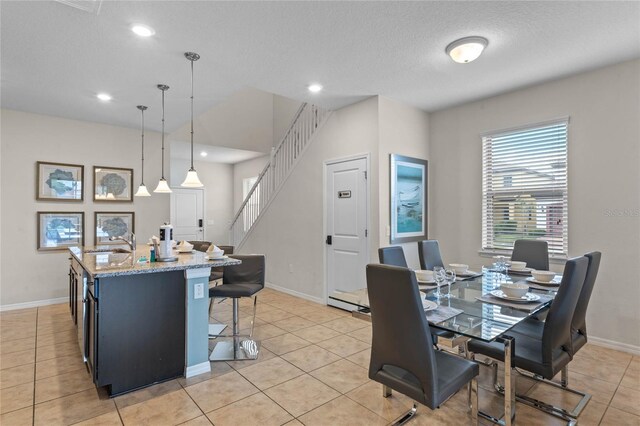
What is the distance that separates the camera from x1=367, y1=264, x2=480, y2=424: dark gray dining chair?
1.70 m

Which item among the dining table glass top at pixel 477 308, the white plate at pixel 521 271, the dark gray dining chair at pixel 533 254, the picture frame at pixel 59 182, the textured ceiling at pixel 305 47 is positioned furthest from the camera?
the picture frame at pixel 59 182

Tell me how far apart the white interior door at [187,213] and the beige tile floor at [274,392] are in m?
5.12

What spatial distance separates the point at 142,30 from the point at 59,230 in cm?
391

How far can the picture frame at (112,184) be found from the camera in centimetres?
549

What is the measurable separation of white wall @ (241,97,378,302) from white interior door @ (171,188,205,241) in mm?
3337

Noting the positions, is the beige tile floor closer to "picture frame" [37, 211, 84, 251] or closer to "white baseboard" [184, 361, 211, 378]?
"white baseboard" [184, 361, 211, 378]

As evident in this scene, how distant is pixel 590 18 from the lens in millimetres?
2588

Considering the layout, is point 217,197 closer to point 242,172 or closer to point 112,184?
point 242,172

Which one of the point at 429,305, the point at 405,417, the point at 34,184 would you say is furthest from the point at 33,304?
the point at 429,305

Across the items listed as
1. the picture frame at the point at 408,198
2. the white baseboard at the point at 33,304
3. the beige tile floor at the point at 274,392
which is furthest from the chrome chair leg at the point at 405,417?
the white baseboard at the point at 33,304

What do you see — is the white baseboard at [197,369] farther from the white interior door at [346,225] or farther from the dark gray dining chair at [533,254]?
the dark gray dining chair at [533,254]

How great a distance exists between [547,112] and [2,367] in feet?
19.6

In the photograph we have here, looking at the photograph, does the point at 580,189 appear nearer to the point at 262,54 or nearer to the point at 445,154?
the point at 445,154

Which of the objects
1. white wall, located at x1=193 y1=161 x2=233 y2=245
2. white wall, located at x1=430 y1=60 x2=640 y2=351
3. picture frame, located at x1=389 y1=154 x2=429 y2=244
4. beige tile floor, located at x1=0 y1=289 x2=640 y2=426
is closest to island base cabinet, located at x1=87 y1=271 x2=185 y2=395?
beige tile floor, located at x1=0 y1=289 x2=640 y2=426
